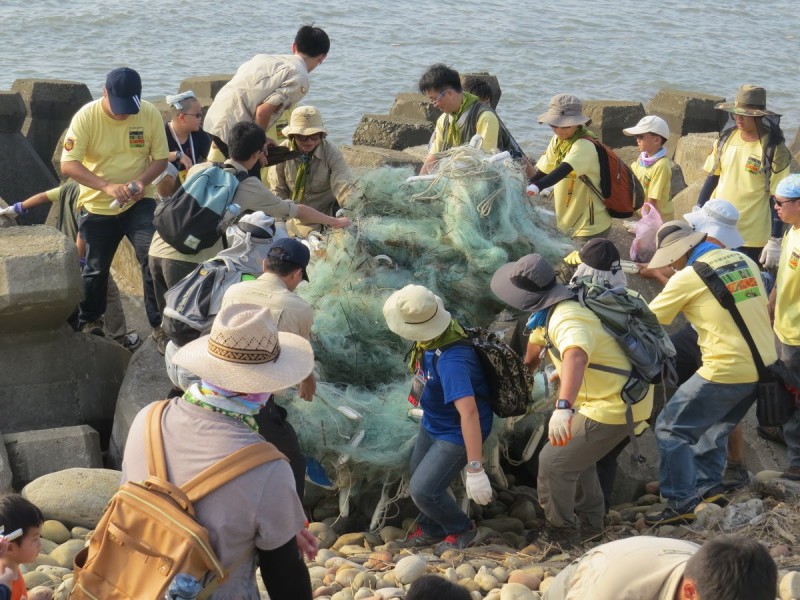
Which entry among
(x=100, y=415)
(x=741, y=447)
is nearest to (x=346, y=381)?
(x=100, y=415)

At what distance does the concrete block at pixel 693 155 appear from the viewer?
12.1m

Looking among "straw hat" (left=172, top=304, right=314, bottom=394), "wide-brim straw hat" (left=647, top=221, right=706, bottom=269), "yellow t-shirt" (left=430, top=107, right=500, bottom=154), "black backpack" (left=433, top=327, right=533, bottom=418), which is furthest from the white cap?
"straw hat" (left=172, top=304, right=314, bottom=394)

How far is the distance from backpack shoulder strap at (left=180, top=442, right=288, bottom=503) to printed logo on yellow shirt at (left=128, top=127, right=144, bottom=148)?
4391 millimetres

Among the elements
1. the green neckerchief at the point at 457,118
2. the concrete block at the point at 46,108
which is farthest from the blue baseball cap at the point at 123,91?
the concrete block at the point at 46,108

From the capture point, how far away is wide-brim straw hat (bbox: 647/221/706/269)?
588cm

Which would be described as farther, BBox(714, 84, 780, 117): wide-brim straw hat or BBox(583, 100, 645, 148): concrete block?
BBox(583, 100, 645, 148): concrete block

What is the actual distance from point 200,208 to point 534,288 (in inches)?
74.4

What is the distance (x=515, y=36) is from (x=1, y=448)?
22.9 metres

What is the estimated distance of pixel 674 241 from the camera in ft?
19.5

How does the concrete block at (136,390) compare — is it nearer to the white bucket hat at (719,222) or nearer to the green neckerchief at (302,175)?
the green neckerchief at (302,175)

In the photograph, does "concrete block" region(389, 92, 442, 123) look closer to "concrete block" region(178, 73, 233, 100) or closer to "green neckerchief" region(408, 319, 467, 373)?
"concrete block" region(178, 73, 233, 100)

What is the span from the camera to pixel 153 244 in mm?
6465

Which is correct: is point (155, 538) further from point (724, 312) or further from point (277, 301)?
point (724, 312)

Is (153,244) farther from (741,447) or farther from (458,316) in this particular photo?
(741,447)
